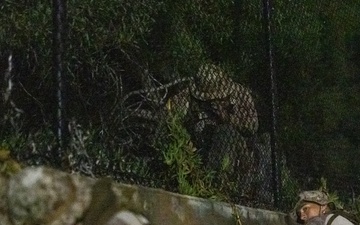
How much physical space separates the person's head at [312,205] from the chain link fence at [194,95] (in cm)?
39

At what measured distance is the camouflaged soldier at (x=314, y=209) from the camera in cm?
757

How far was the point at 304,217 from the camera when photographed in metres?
7.79

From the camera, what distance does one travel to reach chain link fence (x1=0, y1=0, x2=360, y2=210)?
6527 millimetres

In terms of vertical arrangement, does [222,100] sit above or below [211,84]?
below

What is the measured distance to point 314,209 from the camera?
7762 millimetres

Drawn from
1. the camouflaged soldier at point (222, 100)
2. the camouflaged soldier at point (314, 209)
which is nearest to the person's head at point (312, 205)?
the camouflaged soldier at point (314, 209)

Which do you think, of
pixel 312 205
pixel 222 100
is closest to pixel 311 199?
pixel 312 205

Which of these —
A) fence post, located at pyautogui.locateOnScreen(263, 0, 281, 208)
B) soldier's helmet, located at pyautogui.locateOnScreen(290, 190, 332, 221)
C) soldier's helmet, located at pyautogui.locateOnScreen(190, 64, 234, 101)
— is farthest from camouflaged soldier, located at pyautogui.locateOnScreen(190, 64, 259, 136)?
soldier's helmet, located at pyautogui.locateOnScreen(290, 190, 332, 221)

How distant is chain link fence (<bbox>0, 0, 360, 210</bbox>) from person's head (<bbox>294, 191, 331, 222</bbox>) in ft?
1.27

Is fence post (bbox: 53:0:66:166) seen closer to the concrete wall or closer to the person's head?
the concrete wall

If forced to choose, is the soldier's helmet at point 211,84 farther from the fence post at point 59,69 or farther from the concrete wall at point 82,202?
the fence post at point 59,69

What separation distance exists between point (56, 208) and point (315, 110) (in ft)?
→ 14.4

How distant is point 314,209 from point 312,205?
0.10 ft

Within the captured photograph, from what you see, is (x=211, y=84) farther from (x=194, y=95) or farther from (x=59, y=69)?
(x=59, y=69)
